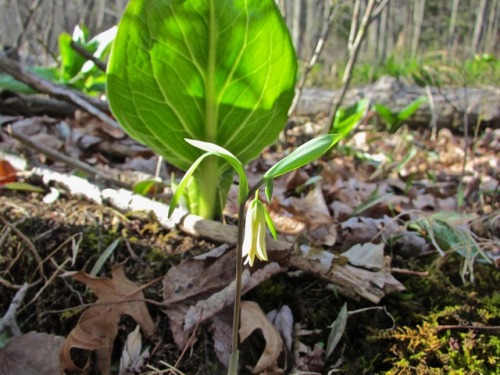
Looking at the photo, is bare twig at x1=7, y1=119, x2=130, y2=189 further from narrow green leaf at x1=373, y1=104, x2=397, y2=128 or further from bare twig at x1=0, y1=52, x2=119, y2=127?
narrow green leaf at x1=373, y1=104, x2=397, y2=128

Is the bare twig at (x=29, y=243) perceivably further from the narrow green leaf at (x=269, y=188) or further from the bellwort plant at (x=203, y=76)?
the narrow green leaf at (x=269, y=188)

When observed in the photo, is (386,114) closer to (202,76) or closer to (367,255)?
(367,255)

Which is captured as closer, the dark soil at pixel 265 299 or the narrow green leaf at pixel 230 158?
the narrow green leaf at pixel 230 158

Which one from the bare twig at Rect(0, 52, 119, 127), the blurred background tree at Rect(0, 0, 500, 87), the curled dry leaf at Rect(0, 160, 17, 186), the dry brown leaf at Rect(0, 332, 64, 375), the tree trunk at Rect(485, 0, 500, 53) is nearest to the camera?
the dry brown leaf at Rect(0, 332, 64, 375)

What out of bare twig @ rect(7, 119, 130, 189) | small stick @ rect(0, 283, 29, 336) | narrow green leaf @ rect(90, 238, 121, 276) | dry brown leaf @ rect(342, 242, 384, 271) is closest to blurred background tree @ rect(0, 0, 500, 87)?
bare twig @ rect(7, 119, 130, 189)

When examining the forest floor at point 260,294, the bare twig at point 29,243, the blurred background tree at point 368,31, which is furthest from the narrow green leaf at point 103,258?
the blurred background tree at point 368,31

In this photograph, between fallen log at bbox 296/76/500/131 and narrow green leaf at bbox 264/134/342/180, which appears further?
fallen log at bbox 296/76/500/131
